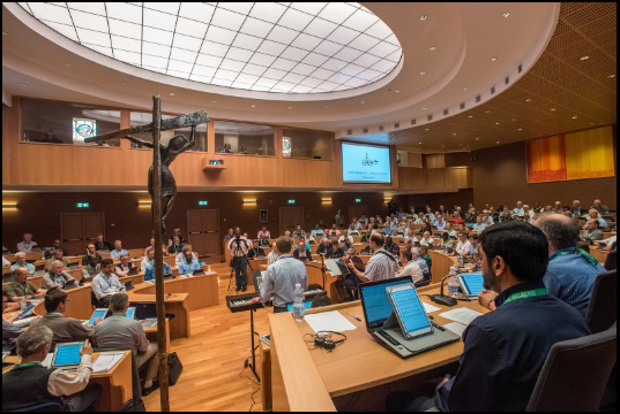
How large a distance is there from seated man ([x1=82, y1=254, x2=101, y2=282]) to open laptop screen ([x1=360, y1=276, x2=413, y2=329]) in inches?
245

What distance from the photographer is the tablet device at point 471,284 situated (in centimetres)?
283

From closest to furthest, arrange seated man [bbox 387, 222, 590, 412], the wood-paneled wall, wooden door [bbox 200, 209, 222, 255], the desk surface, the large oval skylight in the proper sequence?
seated man [bbox 387, 222, 590, 412] < the desk surface < the large oval skylight < the wood-paneled wall < wooden door [bbox 200, 209, 222, 255]

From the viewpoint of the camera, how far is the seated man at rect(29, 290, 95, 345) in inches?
125

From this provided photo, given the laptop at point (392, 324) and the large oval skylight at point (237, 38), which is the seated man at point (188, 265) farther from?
the laptop at point (392, 324)

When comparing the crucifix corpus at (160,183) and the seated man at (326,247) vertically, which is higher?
the crucifix corpus at (160,183)

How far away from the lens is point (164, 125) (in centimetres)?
245

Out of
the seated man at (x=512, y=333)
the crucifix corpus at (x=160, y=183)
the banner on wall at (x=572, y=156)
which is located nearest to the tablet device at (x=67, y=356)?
the crucifix corpus at (x=160, y=183)

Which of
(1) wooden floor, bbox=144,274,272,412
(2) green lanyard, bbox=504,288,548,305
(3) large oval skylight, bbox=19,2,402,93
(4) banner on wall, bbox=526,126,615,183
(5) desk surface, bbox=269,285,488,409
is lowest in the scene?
(1) wooden floor, bbox=144,274,272,412

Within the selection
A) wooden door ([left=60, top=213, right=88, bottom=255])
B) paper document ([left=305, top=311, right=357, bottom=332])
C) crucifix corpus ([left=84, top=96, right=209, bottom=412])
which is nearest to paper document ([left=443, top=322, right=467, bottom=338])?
paper document ([left=305, top=311, right=357, bottom=332])

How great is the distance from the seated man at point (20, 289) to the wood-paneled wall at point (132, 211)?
24.2ft

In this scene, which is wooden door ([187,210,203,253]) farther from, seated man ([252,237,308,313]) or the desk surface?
the desk surface

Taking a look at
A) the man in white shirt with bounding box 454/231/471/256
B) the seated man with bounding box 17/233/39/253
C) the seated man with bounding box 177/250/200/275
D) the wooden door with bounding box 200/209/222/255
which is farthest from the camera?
the wooden door with bounding box 200/209/222/255

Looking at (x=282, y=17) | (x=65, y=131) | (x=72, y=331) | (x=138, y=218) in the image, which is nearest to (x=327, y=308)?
(x=72, y=331)

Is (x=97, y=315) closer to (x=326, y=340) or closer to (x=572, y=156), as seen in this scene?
(x=326, y=340)
